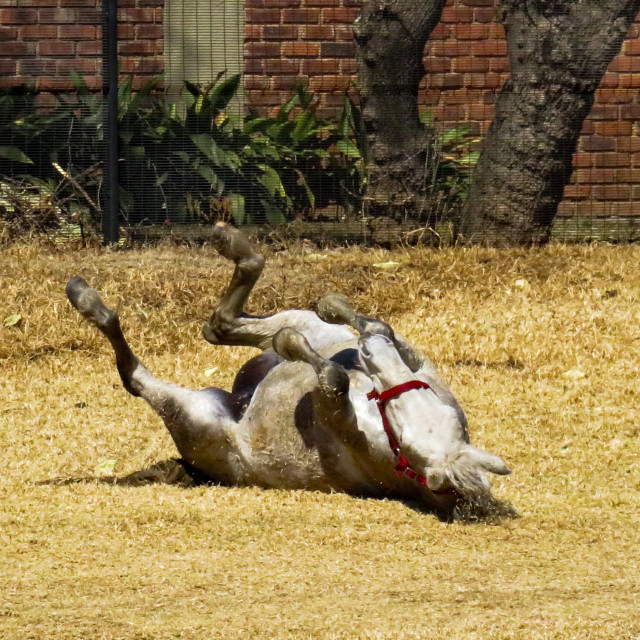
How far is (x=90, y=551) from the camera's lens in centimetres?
A: 466

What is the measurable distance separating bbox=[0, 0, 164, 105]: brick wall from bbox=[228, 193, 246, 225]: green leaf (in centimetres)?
130

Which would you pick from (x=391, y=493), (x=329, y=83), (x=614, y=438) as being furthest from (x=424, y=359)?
(x=329, y=83)

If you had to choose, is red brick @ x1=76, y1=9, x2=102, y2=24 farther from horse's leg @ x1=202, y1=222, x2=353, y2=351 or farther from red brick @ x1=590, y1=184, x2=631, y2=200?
horse's leg @ x1=202, y1=222, x2=353, y2=351

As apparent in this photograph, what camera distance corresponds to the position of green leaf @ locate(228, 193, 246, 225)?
10.6 meters

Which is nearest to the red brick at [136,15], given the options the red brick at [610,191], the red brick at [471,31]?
the red brick at [471,31]

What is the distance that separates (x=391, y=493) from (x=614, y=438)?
172 cm

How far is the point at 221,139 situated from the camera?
1070cm

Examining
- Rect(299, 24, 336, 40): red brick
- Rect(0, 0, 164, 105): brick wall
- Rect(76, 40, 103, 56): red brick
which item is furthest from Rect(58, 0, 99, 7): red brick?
Rect(299, 24, 336, 40): red brick

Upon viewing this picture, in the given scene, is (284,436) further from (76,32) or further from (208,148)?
(76,32)

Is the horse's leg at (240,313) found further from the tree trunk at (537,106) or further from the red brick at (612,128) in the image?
the red brick at (612,128)

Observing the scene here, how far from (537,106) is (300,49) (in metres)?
2.11

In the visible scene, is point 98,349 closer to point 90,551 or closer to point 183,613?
point 90,551

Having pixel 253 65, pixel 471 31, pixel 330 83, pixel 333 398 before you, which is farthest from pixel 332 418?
pixel 471 31

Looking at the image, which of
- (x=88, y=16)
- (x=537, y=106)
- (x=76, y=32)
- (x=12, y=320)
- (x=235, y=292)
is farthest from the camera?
(x=76, y=32)
